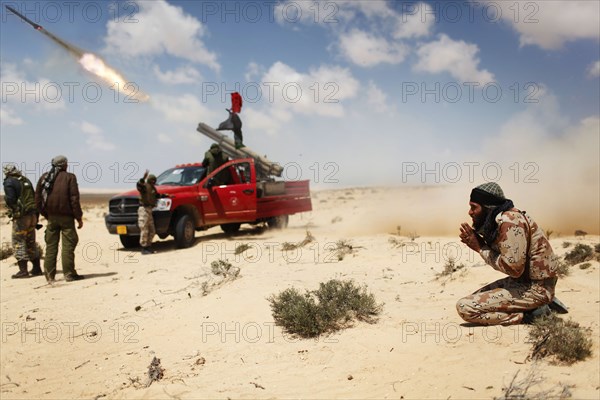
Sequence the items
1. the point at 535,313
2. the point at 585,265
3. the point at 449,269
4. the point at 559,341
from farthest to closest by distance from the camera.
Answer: the point at 585,265 → the point at 449,269 → the point at 535,313 → the point at 559,341

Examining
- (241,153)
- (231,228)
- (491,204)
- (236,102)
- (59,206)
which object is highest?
(236,102)

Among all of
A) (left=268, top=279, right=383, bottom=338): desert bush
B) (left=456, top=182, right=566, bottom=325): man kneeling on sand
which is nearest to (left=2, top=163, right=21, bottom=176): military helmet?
(left=268, top=279, right=383, bottom=338): desert bush

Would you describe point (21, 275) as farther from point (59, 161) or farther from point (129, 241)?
point (129, 241)

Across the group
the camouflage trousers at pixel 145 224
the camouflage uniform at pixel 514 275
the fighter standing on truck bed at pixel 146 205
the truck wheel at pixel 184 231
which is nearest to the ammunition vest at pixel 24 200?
the fighter standing on truck bed at pixel 146 205

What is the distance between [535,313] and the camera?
494 centimetres

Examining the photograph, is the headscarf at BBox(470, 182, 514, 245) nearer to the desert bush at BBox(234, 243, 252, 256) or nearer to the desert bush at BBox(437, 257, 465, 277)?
the desert bush at BBox(437, 257, 465, 277)

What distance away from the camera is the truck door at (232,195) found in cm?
1283

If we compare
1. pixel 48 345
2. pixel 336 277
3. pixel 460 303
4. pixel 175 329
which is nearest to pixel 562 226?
pixel 336 277

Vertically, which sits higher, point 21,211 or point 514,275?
point 21,211

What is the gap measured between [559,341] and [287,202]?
37.5ft

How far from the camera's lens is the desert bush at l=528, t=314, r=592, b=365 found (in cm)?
404

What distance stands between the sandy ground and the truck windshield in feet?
10.9

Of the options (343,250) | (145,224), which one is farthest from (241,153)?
(343,250)

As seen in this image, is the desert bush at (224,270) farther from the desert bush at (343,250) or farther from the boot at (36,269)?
the boot at (36,269)
